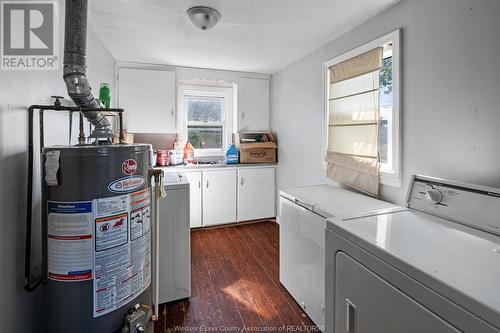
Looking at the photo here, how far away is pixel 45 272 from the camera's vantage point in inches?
43.3

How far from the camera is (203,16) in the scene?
1874mm

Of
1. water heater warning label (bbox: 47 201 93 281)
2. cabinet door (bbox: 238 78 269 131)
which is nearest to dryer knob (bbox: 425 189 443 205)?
water heater warning label (bbox: 47 201 93 281)

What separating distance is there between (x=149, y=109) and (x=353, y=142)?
250cm

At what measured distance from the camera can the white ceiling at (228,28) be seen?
5.94ft

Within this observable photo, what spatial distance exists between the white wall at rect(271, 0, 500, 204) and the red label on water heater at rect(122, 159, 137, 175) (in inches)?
64.0

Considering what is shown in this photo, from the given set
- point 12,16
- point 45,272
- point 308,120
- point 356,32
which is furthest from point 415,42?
point 45,272

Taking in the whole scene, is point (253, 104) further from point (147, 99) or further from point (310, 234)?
point (310, 234)

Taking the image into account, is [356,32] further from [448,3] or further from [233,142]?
[233,142]

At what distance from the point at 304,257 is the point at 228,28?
75.2 inches

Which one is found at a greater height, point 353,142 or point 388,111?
point 388,111

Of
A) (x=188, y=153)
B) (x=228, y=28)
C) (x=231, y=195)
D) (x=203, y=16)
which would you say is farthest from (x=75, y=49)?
(x=231, y=195)

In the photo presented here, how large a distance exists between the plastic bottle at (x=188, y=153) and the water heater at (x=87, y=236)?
255 cm

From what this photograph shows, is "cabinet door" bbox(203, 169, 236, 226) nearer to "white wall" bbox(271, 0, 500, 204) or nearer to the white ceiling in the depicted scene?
the white ceiling

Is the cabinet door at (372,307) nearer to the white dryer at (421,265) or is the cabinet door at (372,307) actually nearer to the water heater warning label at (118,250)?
the white dryer at (421,265)
